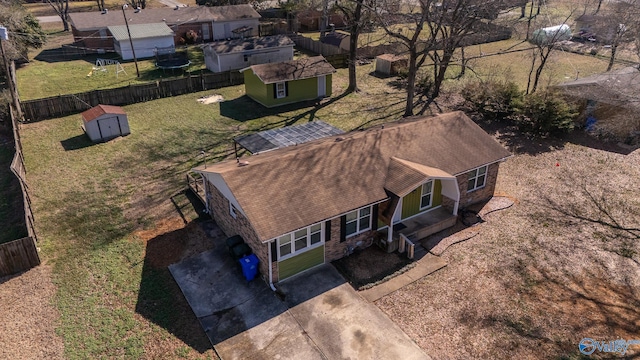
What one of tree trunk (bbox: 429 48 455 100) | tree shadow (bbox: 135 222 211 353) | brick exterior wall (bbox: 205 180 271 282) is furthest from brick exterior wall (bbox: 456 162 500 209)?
tree trunk (bbox: 429 48 455 100)

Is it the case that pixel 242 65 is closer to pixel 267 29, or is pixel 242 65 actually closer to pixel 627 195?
pixel 267 29

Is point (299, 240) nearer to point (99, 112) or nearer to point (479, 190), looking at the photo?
point (479, 190)

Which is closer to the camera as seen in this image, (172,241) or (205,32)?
(172,241)

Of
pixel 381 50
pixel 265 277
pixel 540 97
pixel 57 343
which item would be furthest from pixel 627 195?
pixel 381 50

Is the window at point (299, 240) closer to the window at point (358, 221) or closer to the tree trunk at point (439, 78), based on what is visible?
the window at point (358, 221)

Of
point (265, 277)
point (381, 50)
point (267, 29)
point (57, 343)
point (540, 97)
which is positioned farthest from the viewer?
point (267, 29)

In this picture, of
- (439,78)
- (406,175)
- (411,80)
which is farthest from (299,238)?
(439,78)

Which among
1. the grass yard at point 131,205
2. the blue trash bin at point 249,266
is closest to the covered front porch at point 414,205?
the blue trash bin at point 249,266

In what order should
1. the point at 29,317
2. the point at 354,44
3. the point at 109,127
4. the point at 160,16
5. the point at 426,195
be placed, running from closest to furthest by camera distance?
the point at 29,317
the point at 426,195
the point at 109,127
the point at 354,44
the point at 160,16
